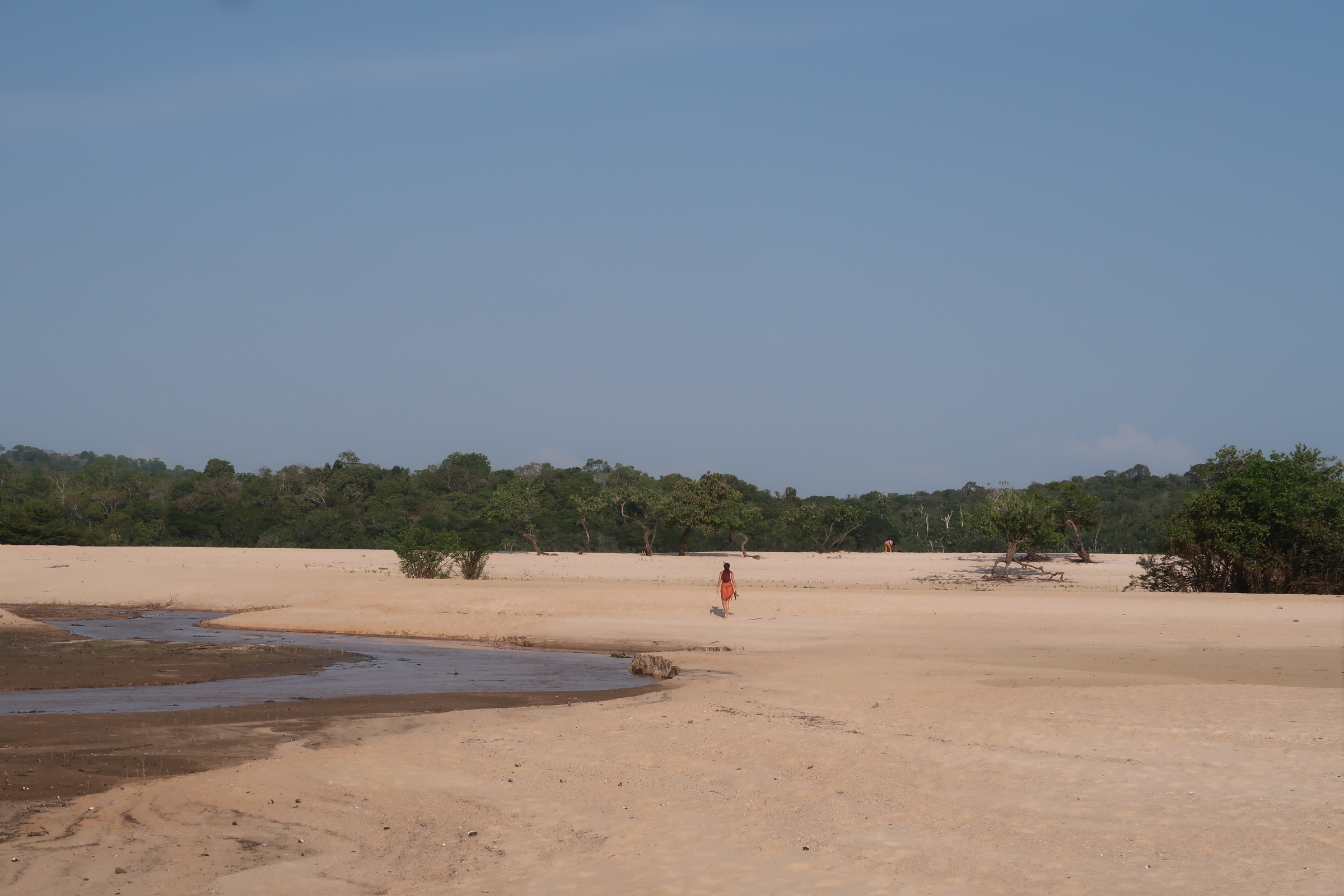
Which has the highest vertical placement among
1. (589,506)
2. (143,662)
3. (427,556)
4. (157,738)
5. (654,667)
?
(589,506)

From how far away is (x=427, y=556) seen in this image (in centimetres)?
3706

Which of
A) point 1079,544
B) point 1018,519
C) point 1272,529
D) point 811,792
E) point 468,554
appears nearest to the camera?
point 811,792

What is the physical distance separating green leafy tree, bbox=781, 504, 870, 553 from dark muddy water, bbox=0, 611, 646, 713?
45.2m

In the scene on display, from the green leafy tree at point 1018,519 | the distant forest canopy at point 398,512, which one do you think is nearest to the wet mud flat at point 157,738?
the green leafy tree at point 1018,519

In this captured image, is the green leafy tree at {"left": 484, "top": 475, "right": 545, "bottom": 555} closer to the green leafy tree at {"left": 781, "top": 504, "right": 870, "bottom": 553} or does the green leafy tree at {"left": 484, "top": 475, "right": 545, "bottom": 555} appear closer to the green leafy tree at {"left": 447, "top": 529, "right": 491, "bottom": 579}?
the green leafy tree at {"left": 781, "top": 504, "right": 870, "bottom": 553}

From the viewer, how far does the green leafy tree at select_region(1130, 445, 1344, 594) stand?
99.7 feet

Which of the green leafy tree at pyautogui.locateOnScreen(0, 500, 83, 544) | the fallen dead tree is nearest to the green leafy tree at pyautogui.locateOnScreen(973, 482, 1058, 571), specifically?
the fallen dead tree

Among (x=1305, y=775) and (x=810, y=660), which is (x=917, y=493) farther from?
(x=1305, y=775)

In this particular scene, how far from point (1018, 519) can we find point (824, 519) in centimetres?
2534

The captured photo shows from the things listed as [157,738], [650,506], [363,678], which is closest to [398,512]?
[650,506]

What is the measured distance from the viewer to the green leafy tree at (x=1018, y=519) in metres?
43.2

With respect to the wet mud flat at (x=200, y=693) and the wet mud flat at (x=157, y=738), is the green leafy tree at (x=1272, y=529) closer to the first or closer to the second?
the wet mud flat at (x=200, y=693)

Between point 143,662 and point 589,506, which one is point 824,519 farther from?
point 143,662

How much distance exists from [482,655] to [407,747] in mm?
9941
